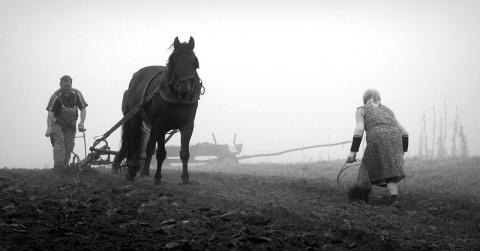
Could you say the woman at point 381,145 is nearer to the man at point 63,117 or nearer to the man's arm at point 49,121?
the man at point 63,117

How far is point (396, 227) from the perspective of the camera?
4.51 m

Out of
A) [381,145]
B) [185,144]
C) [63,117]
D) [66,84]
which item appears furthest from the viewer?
[63,117]

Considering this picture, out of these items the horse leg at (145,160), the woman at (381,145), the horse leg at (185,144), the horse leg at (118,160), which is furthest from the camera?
the horse leg at (118,160)

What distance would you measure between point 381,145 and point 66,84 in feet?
21.0

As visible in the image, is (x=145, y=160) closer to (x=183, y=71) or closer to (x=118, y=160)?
(x=118, y=160)

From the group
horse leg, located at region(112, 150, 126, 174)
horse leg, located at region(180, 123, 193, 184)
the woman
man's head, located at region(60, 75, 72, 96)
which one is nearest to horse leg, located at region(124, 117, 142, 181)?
horse leg, located at region(112, 150, 126, 174)

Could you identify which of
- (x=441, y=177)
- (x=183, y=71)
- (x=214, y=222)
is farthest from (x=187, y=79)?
(x=441, y=177)

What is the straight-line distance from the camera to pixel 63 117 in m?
9.87

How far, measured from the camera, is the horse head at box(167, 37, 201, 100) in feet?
23.0

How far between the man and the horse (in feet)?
5.64

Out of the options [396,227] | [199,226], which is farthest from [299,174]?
[199,226]

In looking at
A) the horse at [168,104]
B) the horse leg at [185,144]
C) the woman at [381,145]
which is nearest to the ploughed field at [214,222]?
the woman at [381,145]

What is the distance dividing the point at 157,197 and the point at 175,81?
2.18m

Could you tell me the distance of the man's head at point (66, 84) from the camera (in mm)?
9648
